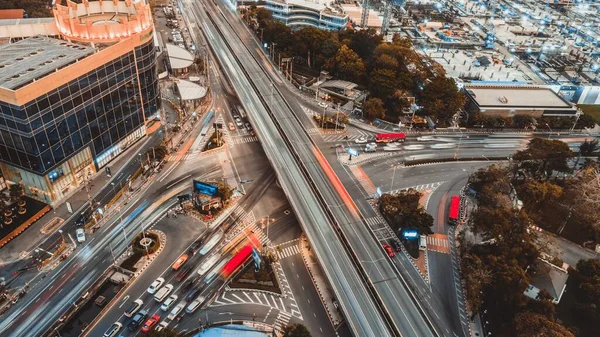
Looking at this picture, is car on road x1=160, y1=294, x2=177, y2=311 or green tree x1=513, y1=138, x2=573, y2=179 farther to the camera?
green tree x1=513, y1=138, x2=573, y2=179

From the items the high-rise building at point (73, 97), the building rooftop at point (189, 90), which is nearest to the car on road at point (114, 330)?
the high-rise building at point (73, 97)

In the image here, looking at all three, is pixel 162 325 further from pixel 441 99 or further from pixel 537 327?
pixel 441 99

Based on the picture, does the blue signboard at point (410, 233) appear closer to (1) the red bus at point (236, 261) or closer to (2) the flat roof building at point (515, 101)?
(1) the red bus at point (236, 261)

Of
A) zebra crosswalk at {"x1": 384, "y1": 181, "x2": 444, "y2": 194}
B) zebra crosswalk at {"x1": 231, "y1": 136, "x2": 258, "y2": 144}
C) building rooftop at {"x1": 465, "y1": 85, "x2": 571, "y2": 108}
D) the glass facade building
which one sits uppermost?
the glass facade building

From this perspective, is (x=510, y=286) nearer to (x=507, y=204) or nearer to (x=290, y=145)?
(x=507, y=204)

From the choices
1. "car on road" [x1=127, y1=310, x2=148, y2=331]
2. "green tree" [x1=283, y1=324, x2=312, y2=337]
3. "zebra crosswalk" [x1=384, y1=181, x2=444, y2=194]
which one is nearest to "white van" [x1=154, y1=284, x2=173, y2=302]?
"car on road" [x1=127, y1=310, x2=148, y2=331]

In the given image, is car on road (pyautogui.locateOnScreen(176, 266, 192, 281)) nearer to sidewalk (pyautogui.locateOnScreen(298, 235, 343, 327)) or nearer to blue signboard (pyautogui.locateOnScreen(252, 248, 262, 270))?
blue signboard (pyautogui.locateOnScreen(252, 248, 262, 270))

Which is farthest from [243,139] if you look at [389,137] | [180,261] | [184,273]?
[184,273]
